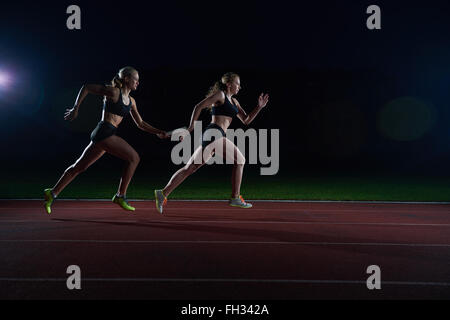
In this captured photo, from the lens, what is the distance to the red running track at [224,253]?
11.2 feet

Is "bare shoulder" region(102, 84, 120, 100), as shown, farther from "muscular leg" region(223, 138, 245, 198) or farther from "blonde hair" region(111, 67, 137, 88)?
"muscular leg" region(223, 138, 245, 198)

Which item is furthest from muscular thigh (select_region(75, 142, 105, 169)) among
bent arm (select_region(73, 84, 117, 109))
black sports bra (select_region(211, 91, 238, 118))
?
black sports bra (select_region(211, 91, 238, 118))

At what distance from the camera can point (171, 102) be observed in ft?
121

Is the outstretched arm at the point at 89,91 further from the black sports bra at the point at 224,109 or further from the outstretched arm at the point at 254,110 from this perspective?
the outstretched arm at the point at 254,110

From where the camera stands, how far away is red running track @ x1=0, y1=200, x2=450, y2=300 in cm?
342

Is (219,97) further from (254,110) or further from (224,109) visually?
(254,110)

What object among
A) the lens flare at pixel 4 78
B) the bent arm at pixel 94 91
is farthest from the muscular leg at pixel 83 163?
the lens flare at pixel 4 78

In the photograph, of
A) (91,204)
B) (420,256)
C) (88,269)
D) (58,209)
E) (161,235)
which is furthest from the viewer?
(91,204)

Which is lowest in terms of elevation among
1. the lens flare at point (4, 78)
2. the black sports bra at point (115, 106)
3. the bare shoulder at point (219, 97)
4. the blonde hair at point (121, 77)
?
the black sports bra at point (115, 106)

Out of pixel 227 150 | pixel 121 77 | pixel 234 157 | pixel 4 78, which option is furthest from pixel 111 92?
pixel 4 78

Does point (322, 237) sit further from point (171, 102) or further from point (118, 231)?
point (171, 102)

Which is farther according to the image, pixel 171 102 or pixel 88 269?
pixel 171 102
